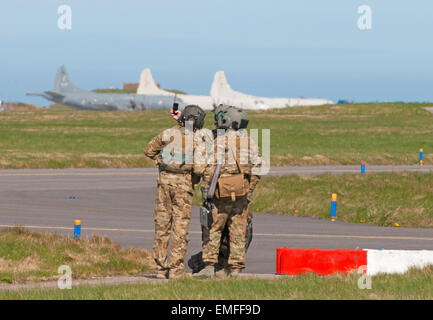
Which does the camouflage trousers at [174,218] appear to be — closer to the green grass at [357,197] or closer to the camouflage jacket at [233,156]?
the camouflage jacket at [233,156]

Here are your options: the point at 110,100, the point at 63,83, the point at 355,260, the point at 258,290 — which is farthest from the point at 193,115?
the point at 63,83

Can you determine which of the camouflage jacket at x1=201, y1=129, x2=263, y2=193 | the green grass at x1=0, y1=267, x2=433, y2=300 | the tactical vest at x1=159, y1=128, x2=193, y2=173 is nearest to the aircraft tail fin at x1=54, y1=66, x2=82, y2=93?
the tactical vest at x1=159, y1=128, x2=193, y2=173

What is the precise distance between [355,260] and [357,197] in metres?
14.0

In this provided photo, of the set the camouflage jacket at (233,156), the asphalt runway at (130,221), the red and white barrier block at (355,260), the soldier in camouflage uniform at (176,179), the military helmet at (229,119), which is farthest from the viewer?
the asphalt runway at (130,221)

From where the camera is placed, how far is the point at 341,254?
14281 mm

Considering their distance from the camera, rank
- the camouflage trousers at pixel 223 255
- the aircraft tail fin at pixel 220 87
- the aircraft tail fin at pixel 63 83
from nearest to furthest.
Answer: the camouflage trousers at pixel 223 255
the aircraft tail fin at pixel 63 83
the aircraft tail fin at pixel 220 87

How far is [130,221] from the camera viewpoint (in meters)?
24.2

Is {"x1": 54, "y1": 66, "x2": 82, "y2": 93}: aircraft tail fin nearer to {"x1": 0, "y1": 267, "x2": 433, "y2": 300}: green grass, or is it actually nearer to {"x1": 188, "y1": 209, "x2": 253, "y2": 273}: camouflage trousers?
{"x1": 188, "y1": 209, "x2": 253, "y2": 273}: camouflage trousers

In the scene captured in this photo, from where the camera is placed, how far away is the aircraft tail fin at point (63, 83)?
438 feet

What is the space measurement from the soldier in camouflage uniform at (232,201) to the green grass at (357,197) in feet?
41.2

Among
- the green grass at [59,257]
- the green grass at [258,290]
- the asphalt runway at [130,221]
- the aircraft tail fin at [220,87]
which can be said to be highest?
the aircraft tail fin at [220,87]

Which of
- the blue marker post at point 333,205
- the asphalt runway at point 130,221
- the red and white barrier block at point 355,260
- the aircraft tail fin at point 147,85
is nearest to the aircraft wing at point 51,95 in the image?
the aircraft tail fin at point 147,85

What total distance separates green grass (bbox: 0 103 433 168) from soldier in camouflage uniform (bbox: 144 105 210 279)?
110 feet

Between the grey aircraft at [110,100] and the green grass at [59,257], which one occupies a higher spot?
the grey aircraft at [110,100]
